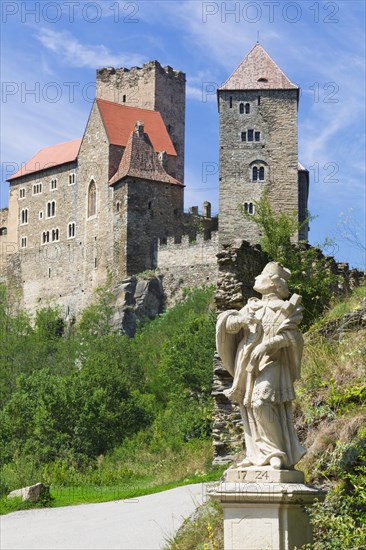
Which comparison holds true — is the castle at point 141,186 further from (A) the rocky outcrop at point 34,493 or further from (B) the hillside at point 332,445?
(B) the hillside at point 332,445

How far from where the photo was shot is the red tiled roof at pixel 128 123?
66625 mm

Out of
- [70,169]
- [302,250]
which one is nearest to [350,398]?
[302,250]

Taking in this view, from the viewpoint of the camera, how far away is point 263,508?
27.9 feet

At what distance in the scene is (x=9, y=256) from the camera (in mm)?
74188

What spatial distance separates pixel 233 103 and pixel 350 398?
49.2 metres

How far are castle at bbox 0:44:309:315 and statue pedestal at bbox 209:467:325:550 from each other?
48222 millimetres

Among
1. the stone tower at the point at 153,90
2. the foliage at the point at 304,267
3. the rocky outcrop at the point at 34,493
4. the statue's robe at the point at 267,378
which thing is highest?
the stone tower at the point at 153,90

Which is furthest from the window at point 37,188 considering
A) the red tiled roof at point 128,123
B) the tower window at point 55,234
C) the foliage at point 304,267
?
the foliage at point 304,267

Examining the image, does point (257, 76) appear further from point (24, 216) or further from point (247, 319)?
point (247, 319)

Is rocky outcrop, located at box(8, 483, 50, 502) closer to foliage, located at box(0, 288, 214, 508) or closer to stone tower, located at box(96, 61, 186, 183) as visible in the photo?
foliage, located at box(0, 288, 214, 508)

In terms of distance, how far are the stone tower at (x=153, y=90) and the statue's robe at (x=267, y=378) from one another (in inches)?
2521

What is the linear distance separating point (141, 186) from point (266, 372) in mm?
53290

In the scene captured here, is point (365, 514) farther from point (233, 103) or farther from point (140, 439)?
point (233, 103)

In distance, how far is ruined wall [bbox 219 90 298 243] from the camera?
58.1 m
